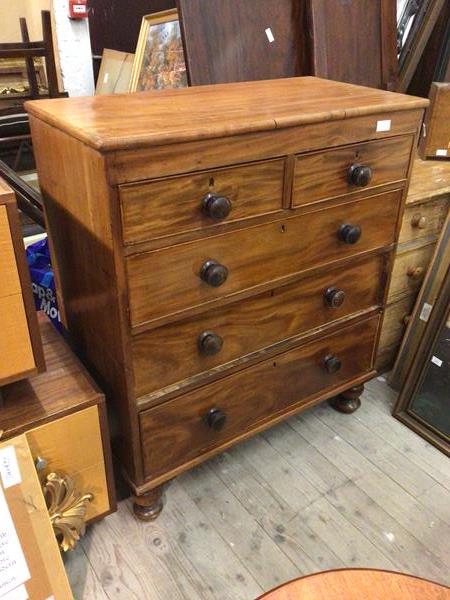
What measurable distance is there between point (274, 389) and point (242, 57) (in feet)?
3.37

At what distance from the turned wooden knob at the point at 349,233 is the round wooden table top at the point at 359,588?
2.54ft

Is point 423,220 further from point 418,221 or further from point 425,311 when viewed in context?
point 425,311

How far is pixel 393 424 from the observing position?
1.71 m

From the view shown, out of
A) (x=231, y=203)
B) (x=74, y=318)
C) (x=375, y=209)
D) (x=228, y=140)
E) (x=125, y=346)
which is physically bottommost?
(x=74, y=318)

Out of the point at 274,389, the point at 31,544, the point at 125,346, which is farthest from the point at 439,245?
the point at 31,544

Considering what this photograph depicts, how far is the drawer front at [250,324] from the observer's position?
3.73ft

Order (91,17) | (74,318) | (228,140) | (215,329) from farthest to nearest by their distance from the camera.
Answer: (91,17) < (74,318) < (215,329) < (228,140)

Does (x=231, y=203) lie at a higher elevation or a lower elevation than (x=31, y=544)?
higher

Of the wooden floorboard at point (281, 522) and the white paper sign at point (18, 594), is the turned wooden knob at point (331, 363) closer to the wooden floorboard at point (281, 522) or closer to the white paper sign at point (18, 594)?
the wooden floorboard at point (281, 522)

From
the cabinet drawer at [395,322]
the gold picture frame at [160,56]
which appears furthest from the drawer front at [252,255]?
the gold picture frame at [160,56]

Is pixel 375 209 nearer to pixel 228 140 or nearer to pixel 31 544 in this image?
pixel 228 140

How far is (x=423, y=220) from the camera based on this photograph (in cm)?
164

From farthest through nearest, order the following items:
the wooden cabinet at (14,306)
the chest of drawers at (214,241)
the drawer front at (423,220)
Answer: the drawer front at (423,220), the chest of drawers at (214,241), the wooden cabinet at (14,306)

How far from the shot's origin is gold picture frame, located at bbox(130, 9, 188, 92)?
91.7 inches
